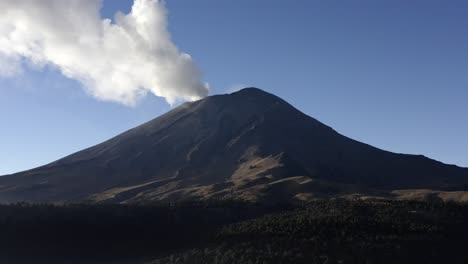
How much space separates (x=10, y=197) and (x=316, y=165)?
60.2 metres

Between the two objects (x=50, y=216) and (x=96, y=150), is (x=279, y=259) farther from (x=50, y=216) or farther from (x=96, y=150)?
(x=96, y=150)

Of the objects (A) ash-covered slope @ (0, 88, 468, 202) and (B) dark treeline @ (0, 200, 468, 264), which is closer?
(B) dark treeline @ (0, 200, 468, 264)

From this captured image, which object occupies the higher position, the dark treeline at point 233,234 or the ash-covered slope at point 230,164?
the ash-covered slope at point 230,164

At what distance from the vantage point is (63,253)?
4741 centimetres

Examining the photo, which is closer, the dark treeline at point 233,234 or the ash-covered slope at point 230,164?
the dark treeline at point 233,234

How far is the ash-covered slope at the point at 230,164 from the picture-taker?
98.1 metres

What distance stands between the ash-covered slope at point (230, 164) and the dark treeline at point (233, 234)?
27.6 metres

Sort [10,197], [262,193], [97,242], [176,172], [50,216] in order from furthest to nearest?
[176,172] → [10,197] → [262,193] → [50,216] → [97,242]

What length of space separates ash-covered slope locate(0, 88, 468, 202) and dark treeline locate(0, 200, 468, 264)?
2761 cm

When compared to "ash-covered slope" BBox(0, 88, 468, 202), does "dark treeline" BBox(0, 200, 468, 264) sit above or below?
below

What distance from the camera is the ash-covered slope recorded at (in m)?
98.1

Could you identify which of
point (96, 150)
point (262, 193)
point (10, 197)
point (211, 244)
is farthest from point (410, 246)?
point (96, 150)

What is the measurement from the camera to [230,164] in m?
124

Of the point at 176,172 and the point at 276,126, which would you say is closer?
the point at 176,172
